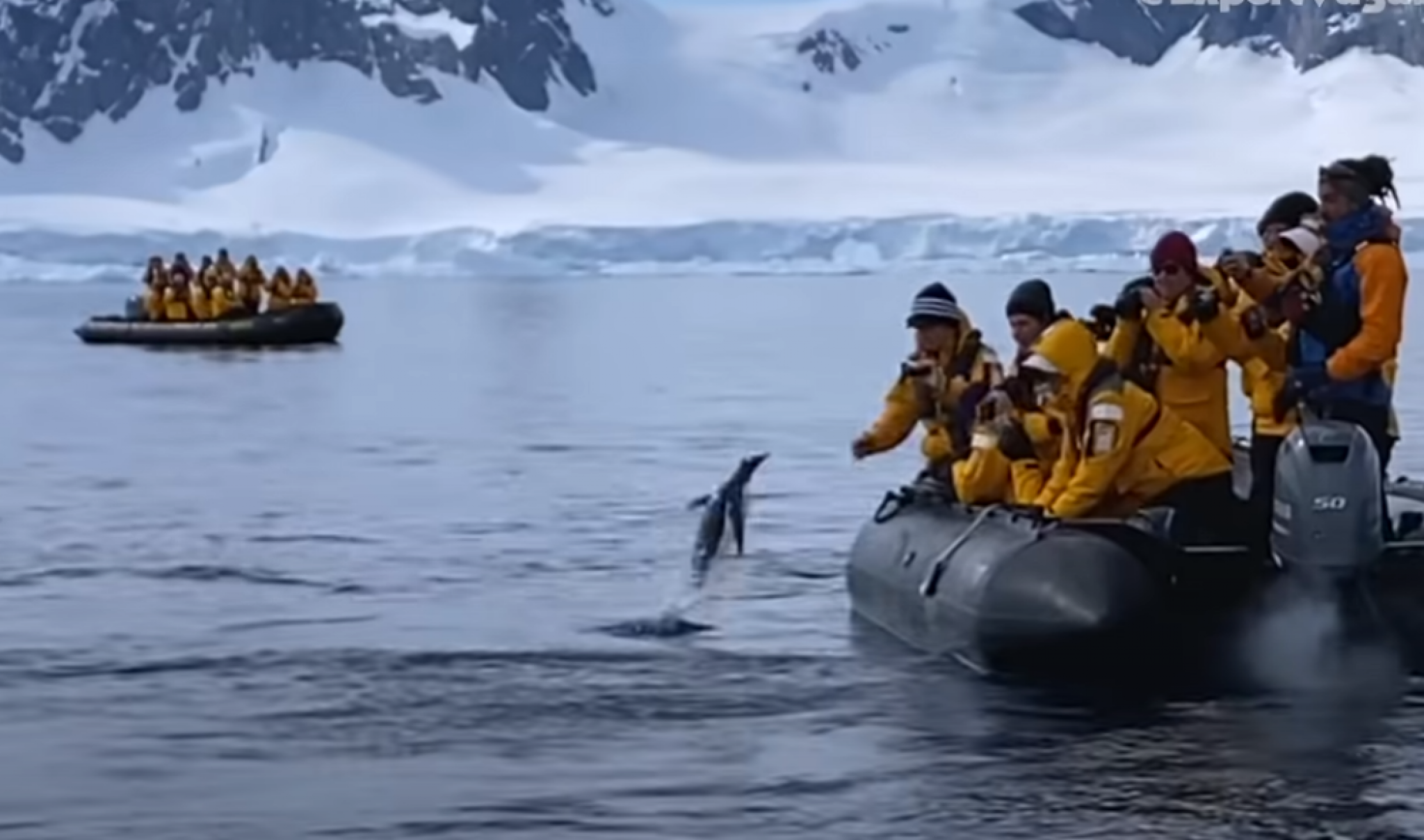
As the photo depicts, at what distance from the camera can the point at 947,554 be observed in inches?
511

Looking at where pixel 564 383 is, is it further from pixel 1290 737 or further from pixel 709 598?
pixel 1290 737

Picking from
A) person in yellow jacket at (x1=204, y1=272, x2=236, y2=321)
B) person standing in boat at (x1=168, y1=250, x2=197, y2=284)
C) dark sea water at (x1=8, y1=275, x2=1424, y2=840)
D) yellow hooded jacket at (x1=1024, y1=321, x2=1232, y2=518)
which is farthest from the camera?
person standing in boat at (x1=168, y1=250, x2=197, y2=284)

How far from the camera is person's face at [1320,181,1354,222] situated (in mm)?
11922

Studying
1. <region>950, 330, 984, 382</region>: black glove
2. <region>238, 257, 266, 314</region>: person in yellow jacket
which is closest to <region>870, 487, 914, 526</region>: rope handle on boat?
<region>950, 330, 984, 382</region>: black glove

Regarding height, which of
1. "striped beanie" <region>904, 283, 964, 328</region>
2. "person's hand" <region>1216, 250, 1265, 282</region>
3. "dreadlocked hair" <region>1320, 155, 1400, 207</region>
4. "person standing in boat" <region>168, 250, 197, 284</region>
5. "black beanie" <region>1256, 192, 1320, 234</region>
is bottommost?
→ "striped beanie" <region>904, 283, 964, 328</region>

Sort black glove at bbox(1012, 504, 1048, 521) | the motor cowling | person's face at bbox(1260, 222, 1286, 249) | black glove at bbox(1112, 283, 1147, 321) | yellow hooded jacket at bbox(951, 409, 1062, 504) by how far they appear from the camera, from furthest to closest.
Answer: yellow hooded jacket at bbox(951, 409, 1062, 504) → person's face at bbox(1260, 222, 1286, 249) → black glove at bbox(1012, 504, 1048, 521) → black glove at bbox(1112, 283, 1147, 321) → the motor cowling

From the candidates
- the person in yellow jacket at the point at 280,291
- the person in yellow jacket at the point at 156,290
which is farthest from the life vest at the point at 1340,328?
the person in yellow jacket at the point at 280,291

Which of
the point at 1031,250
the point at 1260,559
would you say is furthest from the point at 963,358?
the point at 1031,250

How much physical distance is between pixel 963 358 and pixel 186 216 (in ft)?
537

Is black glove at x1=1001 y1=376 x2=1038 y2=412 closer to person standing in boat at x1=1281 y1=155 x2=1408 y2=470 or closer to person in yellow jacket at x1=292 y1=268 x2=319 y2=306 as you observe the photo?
person standing in boat at x1=1281 y1=155 x2=1408 y2=470

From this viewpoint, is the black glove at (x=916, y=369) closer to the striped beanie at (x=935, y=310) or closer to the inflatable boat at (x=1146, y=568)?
the striped beanie at (x=935, y=310)

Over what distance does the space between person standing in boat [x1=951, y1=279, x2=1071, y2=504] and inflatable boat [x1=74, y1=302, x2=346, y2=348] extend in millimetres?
34031

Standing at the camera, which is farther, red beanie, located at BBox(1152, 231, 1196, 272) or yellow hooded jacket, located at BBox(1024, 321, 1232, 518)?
yellow hooded jacket, located at BBox(1024, 321, 1232, 518)

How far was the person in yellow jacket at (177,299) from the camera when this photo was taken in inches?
1889
